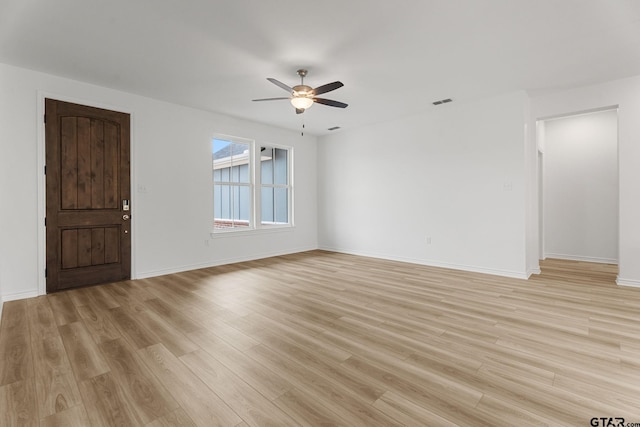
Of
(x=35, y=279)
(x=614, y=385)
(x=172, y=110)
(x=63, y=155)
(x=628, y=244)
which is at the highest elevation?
(x=172, y=110)

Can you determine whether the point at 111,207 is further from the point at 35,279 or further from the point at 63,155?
the point at 35,279

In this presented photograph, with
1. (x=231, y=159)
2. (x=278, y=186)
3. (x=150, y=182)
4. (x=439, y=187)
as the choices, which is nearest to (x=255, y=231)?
(x=278, y=186)

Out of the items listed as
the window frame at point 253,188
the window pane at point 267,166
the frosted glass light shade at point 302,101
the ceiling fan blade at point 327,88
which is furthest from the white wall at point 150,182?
the ceiling fan blade at point 327,88

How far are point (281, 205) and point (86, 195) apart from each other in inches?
149

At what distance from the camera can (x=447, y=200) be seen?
535 cm

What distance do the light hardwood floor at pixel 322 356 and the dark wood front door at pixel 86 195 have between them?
45cm

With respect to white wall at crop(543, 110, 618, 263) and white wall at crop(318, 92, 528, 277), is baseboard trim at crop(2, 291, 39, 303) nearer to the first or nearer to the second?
white wall at crop(318, 92, 528, 277)

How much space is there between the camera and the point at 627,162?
4152 mm

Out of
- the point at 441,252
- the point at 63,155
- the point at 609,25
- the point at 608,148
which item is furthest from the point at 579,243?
the point at 63,155

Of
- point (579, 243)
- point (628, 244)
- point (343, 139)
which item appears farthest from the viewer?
point (343, 139)

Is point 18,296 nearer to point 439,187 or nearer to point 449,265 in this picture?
point 449,265

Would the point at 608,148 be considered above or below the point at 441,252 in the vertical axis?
above

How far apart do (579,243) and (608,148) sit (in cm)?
190

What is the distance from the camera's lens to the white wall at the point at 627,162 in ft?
13.4
